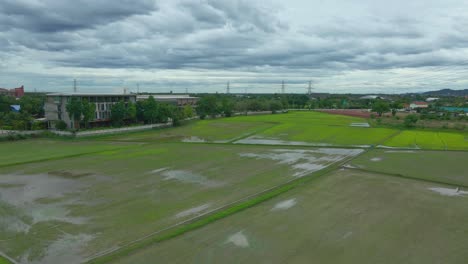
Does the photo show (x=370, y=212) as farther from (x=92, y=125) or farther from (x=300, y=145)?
(x=92, y=125)

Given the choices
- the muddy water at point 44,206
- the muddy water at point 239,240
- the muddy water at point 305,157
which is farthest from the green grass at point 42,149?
the muddy water at point 239,240

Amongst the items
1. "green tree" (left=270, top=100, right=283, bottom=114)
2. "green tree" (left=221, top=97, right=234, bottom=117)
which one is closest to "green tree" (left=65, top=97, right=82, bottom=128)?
"green tree" (left=221, top=97, right=234, bottom=117)

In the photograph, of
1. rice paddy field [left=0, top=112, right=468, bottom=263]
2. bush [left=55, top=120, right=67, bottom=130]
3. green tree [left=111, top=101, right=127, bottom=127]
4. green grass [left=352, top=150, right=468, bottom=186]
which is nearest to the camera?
rice paddy field [left=0, top=112, right=468, bottom=263]

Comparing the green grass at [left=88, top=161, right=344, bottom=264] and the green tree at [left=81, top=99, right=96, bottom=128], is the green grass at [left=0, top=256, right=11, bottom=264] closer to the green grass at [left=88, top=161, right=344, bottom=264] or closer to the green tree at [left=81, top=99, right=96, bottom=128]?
the green grass at [left=88, top=161, right=344, bottom=264]

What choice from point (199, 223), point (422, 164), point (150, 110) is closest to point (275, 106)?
point (150, 110)

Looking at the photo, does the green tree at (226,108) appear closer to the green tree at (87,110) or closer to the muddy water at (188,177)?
the green tree at (87,110)

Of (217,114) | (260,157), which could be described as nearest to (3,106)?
(217,114)
